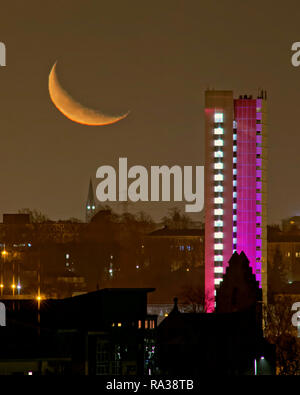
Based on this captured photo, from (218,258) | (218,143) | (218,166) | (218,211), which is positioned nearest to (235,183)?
(218,166)

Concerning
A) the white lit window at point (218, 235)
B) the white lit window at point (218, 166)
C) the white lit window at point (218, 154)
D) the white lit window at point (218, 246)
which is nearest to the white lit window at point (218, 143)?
the white lit window at point (218, 154)

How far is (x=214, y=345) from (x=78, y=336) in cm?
2353

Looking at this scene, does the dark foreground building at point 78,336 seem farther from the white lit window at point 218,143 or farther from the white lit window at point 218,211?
the white lit window at point 218,143

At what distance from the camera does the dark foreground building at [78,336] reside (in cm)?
4312

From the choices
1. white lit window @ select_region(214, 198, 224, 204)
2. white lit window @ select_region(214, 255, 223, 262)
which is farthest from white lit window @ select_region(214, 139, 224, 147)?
white lit window @ select_region(214, 255, 223, 262)

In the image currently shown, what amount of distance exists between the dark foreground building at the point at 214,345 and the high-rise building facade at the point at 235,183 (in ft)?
339

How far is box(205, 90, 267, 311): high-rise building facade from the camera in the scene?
18888cm

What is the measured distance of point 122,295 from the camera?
49.0m

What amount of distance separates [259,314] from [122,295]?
41639mm

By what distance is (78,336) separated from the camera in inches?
1827

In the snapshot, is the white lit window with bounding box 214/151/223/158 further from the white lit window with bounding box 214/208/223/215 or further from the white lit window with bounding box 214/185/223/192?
the white lit window with bounding box 214/208/223/215

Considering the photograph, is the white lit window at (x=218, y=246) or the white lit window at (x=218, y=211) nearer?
the white lit window at (x=218, y=246)
